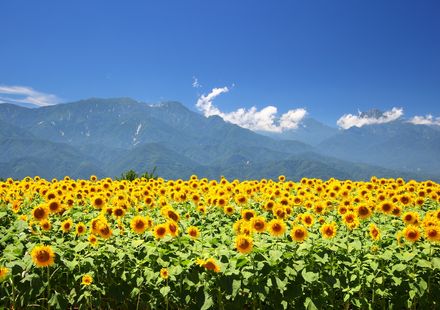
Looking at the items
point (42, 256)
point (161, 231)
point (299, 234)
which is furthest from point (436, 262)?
point (42, 256)

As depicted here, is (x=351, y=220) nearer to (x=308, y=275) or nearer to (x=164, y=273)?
→ (x=308, y=275)

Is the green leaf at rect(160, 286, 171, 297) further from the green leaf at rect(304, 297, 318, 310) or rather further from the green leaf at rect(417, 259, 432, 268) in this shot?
the green leaf at rect(417, 259, 432, 268)

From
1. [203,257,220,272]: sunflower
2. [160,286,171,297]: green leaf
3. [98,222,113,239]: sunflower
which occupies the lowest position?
[160,286,171,297]: green leaf

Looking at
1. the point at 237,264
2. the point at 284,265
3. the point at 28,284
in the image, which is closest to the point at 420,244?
the point at 284,265

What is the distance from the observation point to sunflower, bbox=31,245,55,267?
16.7 ft

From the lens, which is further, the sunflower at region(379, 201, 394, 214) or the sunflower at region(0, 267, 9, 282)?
the sunflower at region(379, 201, 394, 214)

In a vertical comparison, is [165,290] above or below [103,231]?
below

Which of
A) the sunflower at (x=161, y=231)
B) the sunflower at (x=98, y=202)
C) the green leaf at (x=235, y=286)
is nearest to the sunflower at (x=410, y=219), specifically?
the green leaf at (x=235, y=286)

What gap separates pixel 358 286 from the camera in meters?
5.55

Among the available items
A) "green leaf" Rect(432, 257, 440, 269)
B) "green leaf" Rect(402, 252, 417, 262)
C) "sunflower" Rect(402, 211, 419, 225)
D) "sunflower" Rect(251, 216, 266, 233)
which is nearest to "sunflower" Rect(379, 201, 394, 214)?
"sunflower" Rect(402, 211, 419, 225)

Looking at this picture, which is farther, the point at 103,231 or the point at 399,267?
the point at 103,231

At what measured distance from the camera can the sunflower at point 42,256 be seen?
5086 millimetres

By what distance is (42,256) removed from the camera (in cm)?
512

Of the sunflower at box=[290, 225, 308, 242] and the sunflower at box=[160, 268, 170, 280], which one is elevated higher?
the sunflower at box=[290, 225, 308, 242]
